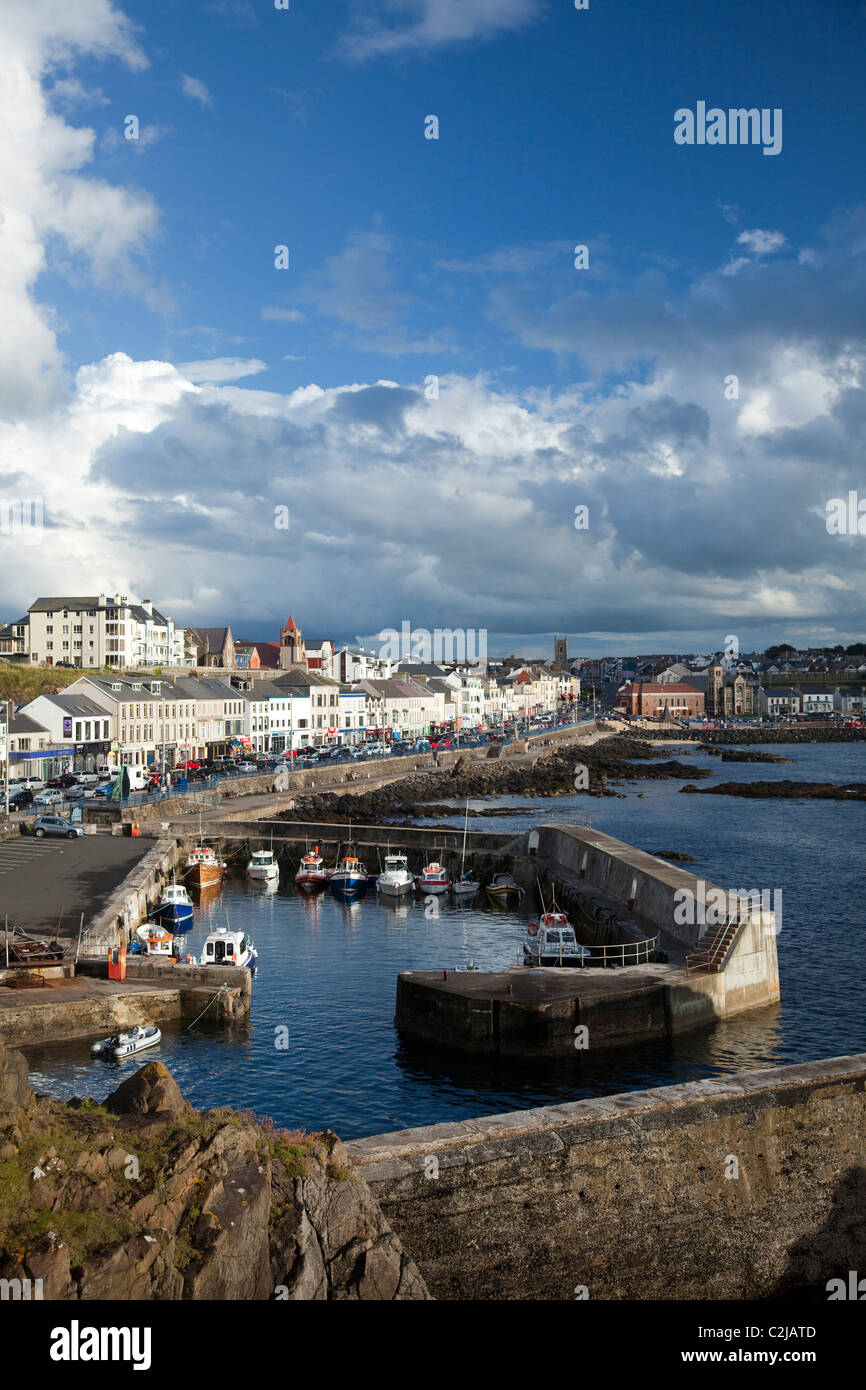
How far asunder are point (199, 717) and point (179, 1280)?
264 ft

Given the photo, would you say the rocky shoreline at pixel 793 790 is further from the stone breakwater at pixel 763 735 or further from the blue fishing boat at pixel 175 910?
the stone breakwater at pixel 763 735

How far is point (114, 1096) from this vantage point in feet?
42.0

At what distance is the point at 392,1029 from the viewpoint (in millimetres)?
26406

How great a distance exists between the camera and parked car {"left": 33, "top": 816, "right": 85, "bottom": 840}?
4800 cm

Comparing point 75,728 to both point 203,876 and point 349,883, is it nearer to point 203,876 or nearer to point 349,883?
point 203,876

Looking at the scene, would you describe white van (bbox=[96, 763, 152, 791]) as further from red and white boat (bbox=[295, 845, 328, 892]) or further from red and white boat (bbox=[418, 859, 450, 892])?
red and white boat (bbox=[418, 859, 450, 892])

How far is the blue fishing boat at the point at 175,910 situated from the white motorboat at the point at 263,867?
30.2 ft

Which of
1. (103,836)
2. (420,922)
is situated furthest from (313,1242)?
(103,836)

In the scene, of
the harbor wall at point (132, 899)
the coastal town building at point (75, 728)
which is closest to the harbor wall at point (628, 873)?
the harbor wall at point (132, 899)

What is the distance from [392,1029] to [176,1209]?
1658 cm

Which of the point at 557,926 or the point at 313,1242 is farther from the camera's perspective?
the point at 557,926

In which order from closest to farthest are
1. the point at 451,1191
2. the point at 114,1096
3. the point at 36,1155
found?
the point at 36,1155 < the point at 114,1096 < the point at 451,1191

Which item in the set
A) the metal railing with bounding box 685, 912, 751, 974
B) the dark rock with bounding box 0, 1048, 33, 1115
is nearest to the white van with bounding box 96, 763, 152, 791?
the metal railing with bounding box 685, 912, 751, 974
